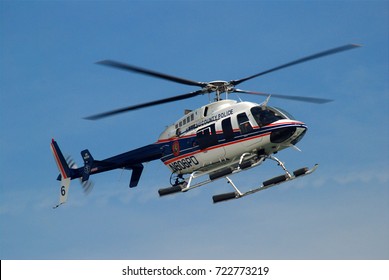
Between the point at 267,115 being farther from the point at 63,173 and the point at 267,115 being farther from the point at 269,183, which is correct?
the point at 63,173

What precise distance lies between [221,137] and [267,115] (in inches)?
94.7

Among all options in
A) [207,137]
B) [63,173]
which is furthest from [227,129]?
[63,173]

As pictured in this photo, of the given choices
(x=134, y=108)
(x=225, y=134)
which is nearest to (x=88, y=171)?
(x=134, y=108)

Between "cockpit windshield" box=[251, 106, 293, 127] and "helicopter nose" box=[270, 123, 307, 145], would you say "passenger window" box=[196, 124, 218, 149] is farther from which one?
"helicopter nose" box=[270, 123, 307, 145]

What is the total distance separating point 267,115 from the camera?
99.9 ft

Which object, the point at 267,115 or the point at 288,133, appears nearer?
the point at 288,133

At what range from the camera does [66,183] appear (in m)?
Result: 38.2

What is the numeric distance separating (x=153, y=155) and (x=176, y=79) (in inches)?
193

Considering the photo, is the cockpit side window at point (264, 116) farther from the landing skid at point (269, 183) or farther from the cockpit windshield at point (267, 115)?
the landing skid at point (269, 183)

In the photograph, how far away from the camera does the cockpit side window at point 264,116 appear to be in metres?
30.3

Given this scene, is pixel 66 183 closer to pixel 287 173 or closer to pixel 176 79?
pixel 176 79
